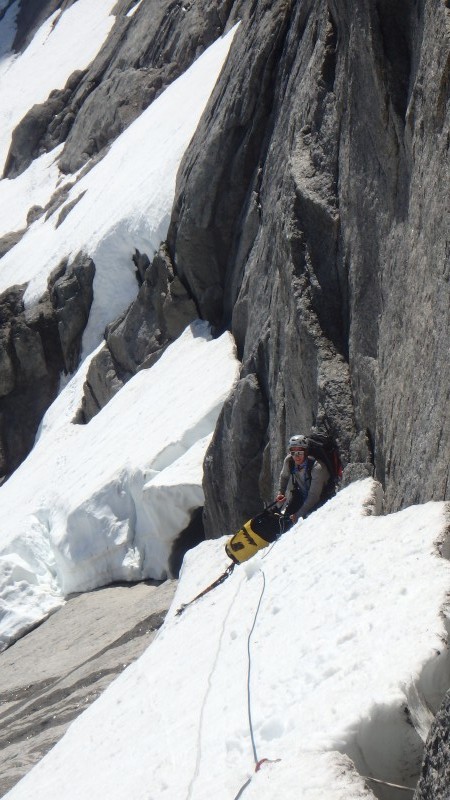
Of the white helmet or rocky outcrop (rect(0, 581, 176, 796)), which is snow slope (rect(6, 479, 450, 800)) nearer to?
the white helmet

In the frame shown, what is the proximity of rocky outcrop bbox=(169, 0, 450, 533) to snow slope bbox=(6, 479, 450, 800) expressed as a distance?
0.73 m

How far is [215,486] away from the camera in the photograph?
14.8 metres

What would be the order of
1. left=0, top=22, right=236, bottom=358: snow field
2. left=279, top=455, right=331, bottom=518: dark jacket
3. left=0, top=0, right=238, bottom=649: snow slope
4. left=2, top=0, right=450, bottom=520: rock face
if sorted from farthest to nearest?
1. left=0, top=22, right=236, bottom=358: snow field
2. left=0, top=0, right=238, bottom=649: snow slope
3. left=279, top=455, right=331, bottom=518: dark jacket
4. left=2, top=0, right=450, bottom=520: rock face

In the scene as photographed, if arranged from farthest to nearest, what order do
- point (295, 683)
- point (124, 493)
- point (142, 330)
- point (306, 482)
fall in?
point (142, 330) → point (124, 493) → point (306, 482) → point (295, 683)

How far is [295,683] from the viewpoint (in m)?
5.70

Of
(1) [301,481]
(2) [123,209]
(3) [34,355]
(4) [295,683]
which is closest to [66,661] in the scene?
(1) [301,481]

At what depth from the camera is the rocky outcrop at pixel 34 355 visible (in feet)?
85.8

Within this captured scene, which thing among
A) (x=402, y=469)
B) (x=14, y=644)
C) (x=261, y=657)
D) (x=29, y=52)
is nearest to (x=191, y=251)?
(x=14, y=644)

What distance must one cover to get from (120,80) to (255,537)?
29349mm

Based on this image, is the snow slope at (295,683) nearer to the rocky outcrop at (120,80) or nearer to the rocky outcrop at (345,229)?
the rocky outcrop at (345,229)

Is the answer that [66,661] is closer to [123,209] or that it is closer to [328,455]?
[328,455]

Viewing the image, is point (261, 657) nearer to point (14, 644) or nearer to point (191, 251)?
point (14, 644)

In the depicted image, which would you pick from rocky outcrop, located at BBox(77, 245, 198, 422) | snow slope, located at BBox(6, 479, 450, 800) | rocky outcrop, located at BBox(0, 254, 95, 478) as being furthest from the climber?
rocky outcrop, located at BBox(0, 254, 95, 478)

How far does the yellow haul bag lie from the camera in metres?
10.6
